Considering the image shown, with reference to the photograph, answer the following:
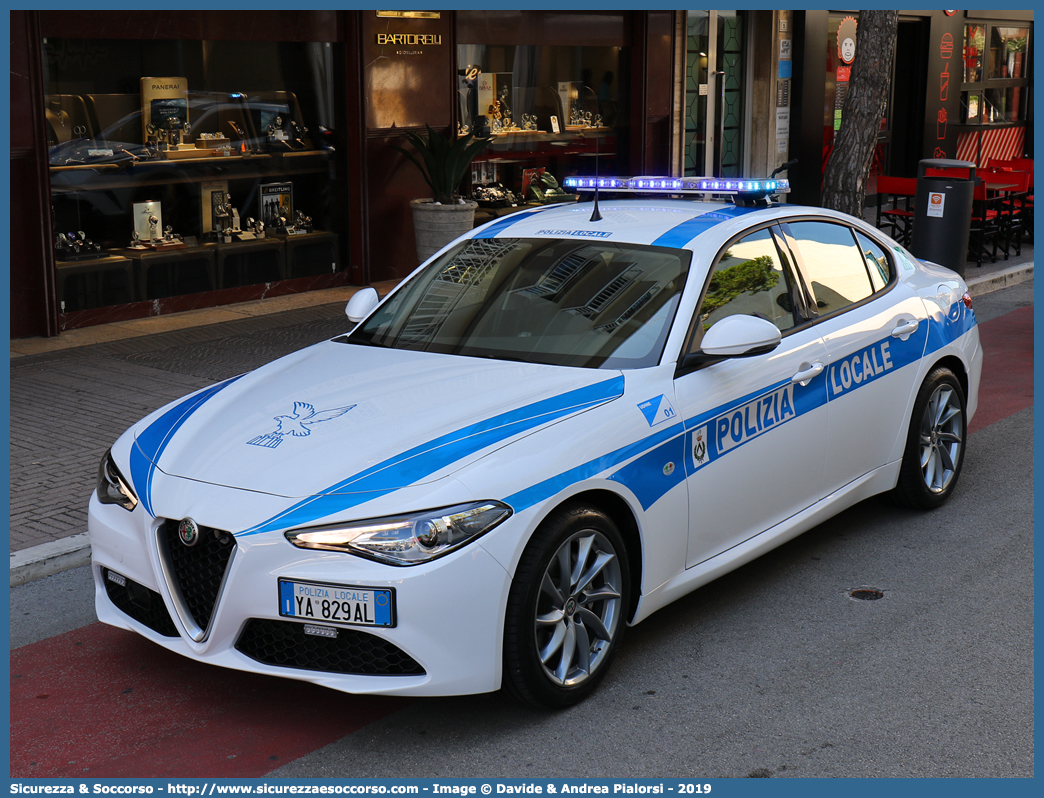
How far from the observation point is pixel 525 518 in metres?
3.83

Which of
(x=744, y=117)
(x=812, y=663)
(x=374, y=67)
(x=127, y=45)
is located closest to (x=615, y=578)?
(x=812, y=663)

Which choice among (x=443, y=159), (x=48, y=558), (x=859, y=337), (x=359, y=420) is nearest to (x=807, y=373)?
(x=859, y=337)

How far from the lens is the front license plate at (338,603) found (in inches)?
144

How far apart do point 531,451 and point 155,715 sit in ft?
5.22

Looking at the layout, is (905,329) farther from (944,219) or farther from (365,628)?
(944,219)

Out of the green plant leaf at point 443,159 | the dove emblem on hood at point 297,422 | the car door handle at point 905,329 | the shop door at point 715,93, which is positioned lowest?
the dove emblem on hood at point 297,422

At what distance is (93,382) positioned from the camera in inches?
340

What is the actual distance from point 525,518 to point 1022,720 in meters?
1.85

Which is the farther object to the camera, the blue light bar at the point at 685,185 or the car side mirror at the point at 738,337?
the blue light bar at the point at 685,185

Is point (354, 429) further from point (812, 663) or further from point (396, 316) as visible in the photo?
point (812, 663)

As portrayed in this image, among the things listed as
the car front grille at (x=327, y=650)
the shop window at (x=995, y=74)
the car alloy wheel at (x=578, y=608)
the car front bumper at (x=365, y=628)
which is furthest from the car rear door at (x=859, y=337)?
the shop window at (x=995, y=74)

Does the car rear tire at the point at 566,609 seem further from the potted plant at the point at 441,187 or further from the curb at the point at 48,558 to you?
the potted plant at the point at 441,187

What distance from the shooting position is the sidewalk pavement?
5.82 metres

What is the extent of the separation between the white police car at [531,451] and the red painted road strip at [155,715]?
285 millimetres
